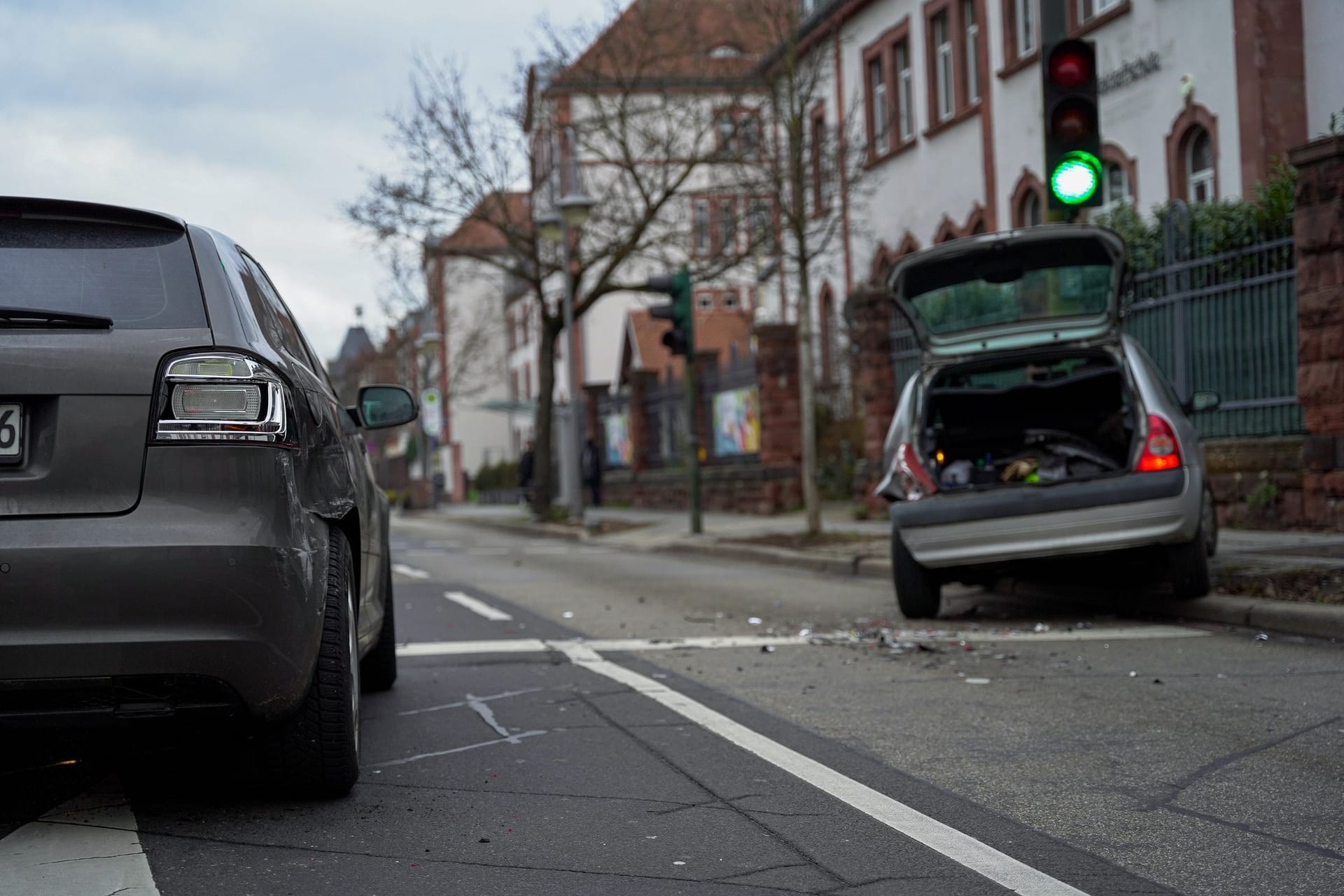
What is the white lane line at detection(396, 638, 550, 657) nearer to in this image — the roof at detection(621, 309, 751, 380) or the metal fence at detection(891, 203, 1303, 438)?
the metal fence at detection(891, 203, 1303, 438)

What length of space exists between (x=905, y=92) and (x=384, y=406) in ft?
84.7

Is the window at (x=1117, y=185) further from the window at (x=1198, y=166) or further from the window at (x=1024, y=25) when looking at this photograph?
the window at (x=1024, y=25)

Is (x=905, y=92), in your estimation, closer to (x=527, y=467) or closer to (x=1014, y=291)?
(x=527, y=467)

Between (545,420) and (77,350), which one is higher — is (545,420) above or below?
above

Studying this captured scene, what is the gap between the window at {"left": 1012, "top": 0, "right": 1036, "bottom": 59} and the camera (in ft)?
82.9

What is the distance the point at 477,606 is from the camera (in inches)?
446

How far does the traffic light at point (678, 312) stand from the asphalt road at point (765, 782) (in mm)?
12489

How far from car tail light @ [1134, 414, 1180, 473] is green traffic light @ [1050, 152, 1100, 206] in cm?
180

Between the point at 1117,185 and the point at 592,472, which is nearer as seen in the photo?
the point at 1117,185

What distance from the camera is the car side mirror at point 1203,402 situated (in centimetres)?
989

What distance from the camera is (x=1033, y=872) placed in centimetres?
377

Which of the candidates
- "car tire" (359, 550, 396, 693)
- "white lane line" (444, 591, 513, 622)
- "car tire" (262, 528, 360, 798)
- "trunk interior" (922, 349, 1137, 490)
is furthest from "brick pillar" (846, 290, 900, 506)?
"car tire" (262, 528, 360, 798)

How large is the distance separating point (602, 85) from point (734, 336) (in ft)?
100

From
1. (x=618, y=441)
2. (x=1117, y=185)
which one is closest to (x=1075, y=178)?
(x=1117, y=185)
